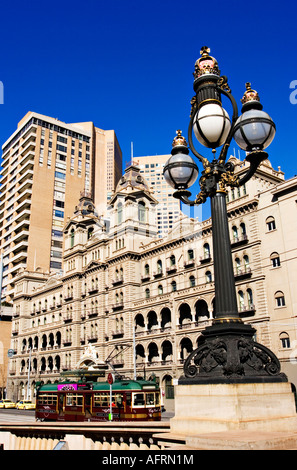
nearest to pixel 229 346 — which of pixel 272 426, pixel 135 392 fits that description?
pixel 272 426

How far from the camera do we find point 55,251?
92938 millimetres

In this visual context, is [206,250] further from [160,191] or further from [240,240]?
[160,191]

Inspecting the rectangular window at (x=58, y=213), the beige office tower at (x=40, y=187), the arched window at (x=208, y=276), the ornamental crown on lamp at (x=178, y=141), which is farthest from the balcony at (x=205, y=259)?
the rectangular window at (x=58, y=213)

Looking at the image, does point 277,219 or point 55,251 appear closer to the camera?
point 277,219

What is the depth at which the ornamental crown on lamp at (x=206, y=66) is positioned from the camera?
8930 millimetres

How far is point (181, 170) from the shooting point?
9.22 meters

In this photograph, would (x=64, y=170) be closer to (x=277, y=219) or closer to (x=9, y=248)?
(x=9, y=248)

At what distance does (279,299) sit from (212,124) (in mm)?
28965

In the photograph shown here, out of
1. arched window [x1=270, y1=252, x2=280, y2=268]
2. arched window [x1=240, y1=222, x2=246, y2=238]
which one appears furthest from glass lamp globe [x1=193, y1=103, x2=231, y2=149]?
arched window [x1=240, y1=222, x2=246, y2=238]

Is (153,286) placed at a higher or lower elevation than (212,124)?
higher

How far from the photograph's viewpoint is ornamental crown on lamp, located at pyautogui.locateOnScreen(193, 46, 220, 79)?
8930mm

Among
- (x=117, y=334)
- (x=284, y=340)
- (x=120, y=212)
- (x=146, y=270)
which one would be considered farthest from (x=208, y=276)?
(x=120, y=212)

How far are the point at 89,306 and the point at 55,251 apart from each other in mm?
37850

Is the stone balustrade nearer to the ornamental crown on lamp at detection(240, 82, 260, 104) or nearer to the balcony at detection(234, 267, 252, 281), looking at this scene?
the ornamental crown on lamp at detection(240, 82, 260, 104)
